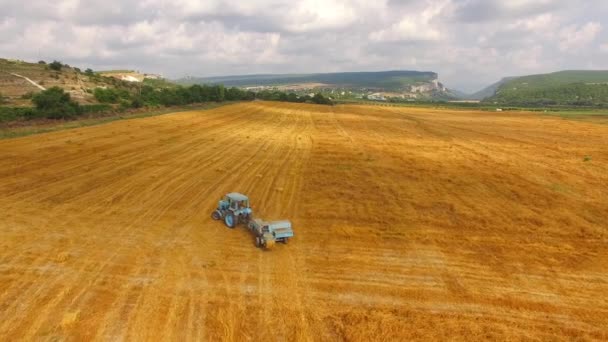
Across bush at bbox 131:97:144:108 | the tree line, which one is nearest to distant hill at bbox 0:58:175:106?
the tree line

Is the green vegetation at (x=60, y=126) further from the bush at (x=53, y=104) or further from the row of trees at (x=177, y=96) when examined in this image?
the row of trees at (x=177, y=96)

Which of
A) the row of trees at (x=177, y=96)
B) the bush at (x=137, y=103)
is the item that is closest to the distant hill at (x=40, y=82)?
the row of trees at (x=177, y=96)

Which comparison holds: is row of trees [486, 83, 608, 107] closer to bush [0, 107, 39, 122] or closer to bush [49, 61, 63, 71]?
bush [49, 61, 63, 71]

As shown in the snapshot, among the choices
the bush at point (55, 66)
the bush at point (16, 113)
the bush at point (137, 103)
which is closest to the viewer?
the bush at point (16, 113)

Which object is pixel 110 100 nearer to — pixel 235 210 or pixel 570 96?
pixel 235 210

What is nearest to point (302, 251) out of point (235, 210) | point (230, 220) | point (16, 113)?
point (235, 210)
